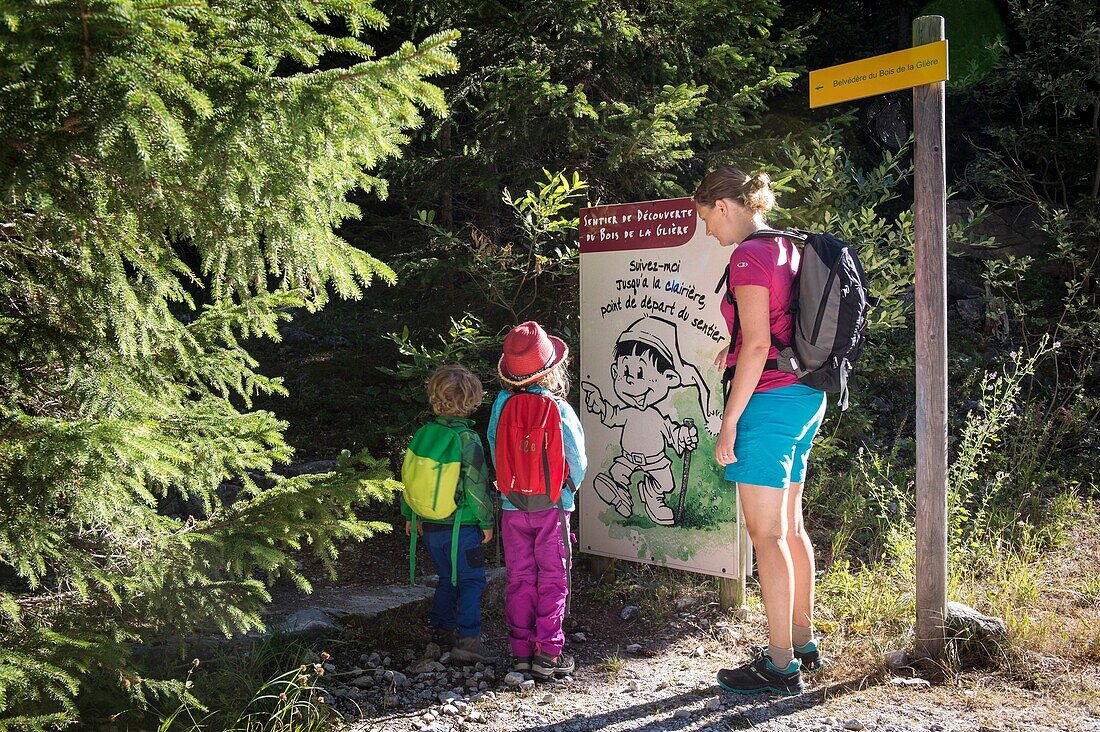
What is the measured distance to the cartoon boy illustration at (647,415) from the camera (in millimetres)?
4867

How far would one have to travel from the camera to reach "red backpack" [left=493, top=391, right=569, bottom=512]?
4.01m

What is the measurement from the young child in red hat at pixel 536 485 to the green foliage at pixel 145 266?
0.73 meters

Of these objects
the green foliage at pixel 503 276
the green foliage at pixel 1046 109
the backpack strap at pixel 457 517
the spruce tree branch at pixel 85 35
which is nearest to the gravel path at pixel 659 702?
the backpack strap at pixel 457 517

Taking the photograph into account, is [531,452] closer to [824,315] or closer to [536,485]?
[536,485]

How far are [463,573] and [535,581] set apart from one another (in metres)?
0.34

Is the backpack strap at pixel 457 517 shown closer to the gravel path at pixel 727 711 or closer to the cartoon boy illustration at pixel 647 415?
the gravel path at pixel 727 711

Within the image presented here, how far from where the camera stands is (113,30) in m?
2.15

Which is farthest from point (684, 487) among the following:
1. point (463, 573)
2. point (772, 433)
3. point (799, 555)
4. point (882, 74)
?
point (882, 74)

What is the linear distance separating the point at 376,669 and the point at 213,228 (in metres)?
2.23

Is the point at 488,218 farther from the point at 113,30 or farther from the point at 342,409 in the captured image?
the point at 113,30

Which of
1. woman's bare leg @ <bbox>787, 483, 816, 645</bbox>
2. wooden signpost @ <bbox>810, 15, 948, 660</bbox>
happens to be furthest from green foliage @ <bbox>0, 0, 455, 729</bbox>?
wooden signpost @ <bbox>810, 15, 948, 660</bbox>

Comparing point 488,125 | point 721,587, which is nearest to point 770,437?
point 721,587

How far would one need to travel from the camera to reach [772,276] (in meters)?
3.58

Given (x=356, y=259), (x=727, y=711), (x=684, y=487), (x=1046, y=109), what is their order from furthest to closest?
(x=1046, y=109) → (x=684, y=487) → (x=727, y=711) → (x=356, y=259)
